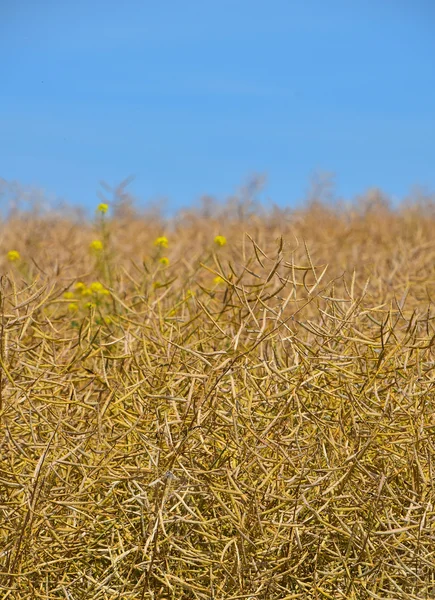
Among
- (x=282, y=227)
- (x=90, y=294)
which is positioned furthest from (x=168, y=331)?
(x=282, y=227)

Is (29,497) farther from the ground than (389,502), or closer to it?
closer to it

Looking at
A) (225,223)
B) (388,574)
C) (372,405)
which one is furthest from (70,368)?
(225,223)

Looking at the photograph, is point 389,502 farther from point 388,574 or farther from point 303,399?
point 303,399

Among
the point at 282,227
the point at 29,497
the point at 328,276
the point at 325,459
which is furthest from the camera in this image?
the point at 282,227

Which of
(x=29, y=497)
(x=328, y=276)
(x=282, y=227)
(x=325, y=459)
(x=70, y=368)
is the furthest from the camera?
(x=282, y=227)

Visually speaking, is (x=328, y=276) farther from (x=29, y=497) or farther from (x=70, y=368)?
(x=29, y=497)

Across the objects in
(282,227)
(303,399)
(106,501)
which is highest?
(282,227)

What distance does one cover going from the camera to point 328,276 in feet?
13.6

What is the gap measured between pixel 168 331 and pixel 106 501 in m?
0.65

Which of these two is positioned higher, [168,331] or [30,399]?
[168,331]

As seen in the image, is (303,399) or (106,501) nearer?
(106,501)

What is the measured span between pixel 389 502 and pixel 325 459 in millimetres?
165

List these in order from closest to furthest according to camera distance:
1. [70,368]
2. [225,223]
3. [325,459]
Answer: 1. [325,459]
2. [70,368]
3. [225,223]

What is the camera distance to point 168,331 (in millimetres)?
2404
